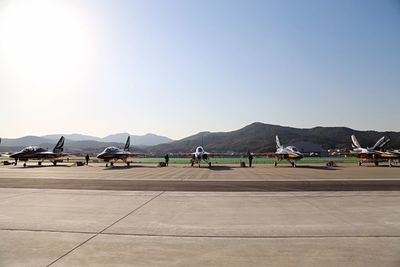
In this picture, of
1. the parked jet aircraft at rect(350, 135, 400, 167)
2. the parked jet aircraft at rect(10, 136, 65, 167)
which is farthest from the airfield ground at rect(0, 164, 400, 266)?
the parked jet aircraft at rect(350, 135, 400, 167)

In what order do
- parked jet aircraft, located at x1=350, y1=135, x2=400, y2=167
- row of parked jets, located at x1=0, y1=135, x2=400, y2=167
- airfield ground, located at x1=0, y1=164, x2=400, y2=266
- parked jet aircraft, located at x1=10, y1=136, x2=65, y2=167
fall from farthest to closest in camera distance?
1. parked jet aircraft, located at x1=350, y1=135, x2=400, y2=167
2. parked jet aircraft, located at x1=10, y1=136, x2=65, y2=167
3. row of parked jets, located at x1=0, y1=135, x2=400, y2=167
4. airfield ground, located at x1=0, y1=164, x2=400, y2=266

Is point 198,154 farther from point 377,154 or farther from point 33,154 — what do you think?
point 377,154

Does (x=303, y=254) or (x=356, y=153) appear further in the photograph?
(x=356, y=153)

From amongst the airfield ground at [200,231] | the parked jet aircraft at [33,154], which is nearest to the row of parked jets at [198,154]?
the parked jet aircraft at [33,154]

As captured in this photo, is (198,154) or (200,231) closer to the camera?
(200,231)

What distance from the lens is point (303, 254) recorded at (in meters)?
5.30

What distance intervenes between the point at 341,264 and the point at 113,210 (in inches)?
288

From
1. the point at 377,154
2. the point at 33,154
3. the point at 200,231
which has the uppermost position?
the point at 377,154

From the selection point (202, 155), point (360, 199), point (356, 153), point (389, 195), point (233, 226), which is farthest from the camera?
point (356, 153)

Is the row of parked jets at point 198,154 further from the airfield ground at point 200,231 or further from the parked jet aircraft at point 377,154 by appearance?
the airfield ground at point 200,231

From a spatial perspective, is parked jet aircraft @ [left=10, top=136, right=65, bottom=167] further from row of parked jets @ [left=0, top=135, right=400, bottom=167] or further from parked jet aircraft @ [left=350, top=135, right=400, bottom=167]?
parked jet aircraft @ [left=350, top=135, right=400, bottom=167]

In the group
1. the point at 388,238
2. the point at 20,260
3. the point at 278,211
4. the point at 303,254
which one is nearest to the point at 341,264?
the point at 303,254

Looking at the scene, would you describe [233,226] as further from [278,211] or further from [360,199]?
[360,199]

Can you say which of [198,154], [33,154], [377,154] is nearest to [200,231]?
[198,154]
